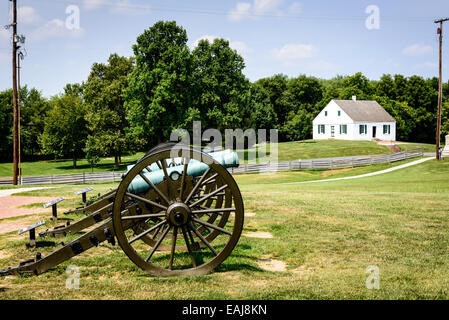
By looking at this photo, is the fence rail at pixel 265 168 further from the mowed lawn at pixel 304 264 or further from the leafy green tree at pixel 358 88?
the leafy green tree at pixel 358 88

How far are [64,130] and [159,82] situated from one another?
17.6 metres

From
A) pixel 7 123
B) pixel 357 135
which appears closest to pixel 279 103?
pixel 357 135

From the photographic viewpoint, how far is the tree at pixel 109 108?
1481 inches

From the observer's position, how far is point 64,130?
44031 millimetres

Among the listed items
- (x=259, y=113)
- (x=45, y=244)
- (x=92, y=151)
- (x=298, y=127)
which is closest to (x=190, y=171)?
(x=45, y=244)

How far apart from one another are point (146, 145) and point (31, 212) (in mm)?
27793

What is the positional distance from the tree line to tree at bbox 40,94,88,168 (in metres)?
0.11

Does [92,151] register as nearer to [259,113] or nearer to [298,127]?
[259,113]

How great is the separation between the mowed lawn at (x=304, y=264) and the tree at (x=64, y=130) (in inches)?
1403

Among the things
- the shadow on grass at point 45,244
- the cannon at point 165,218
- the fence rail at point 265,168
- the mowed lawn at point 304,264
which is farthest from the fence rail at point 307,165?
the cannon at point 165,218

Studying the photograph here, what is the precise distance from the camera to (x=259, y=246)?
23.8ft

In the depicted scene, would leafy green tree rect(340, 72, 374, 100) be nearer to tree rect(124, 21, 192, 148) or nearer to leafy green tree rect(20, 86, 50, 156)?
tree rect(124, 21, 192, 148)

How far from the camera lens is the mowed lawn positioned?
15.8 ft
